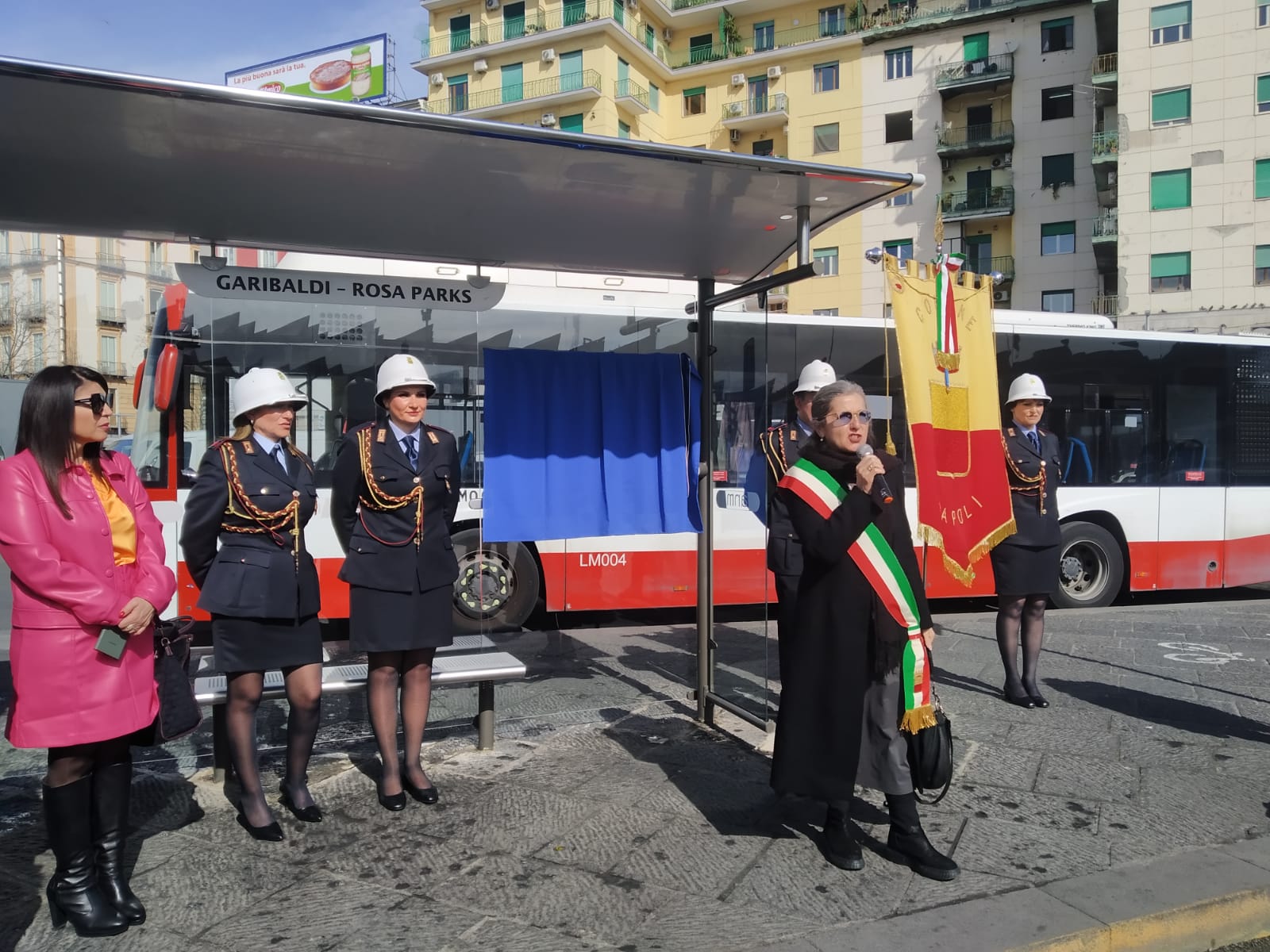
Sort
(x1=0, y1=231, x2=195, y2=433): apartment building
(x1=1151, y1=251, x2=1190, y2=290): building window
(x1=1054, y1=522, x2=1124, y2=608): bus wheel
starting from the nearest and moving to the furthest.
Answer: (x1=0, y1=231, x2=195, y2=433): apartment building
(x1=1054, y1=522, x2=1124, y2=608): bus wheel
(x1=1151, y1=251, x2=1190, y2=290): building window

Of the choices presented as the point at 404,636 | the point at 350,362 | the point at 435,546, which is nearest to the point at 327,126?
the point at 435,546

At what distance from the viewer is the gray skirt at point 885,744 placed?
376cm

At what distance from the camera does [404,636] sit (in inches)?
172

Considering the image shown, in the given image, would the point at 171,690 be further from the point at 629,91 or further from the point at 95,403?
the point at 629,91

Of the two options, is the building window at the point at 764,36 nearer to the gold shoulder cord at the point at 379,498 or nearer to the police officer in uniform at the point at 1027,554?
the police officer in uniform at the point at 1027,554

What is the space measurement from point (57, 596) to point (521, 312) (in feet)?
19.8

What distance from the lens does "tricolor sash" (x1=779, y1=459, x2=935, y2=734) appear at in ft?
12.2

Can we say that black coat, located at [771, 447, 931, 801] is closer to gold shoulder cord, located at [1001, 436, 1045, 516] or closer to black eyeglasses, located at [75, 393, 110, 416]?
black eyeglasses, located at [75, 393, 110, 416]

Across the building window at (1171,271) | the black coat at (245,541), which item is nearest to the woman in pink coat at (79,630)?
the black coat at (245,541)

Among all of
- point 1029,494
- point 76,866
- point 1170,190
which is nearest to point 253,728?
point 76,866

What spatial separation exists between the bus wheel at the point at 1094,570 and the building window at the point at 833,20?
1847 inches

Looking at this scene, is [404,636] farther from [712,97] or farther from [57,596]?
[712,97]

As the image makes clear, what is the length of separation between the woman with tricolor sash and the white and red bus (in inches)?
65.1

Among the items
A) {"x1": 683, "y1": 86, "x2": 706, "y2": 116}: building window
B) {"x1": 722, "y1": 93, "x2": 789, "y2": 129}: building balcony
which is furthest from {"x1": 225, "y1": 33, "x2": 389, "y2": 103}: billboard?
{"x1": 722, "y1": 93, "x2": 789, "y2": 129}: building balcony
